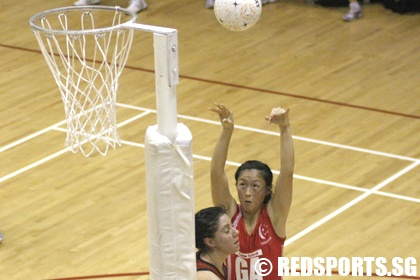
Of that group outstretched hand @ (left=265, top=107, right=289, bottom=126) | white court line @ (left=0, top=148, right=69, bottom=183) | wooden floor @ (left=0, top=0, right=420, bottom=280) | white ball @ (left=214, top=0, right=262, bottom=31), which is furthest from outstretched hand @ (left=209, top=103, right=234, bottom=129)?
white court line @ (left=0, top=148, right=69, bottom=183)

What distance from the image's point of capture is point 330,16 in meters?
14.1

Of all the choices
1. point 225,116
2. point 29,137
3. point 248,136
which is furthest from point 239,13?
point 29,137

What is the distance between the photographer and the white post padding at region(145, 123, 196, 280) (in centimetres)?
482

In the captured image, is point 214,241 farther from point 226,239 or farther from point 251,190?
point 251,190

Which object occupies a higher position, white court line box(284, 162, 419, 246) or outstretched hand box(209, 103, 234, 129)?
outstretched hand box(209, 103, 234, 129)

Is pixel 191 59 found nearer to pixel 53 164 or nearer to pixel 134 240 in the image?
pixel 53 164

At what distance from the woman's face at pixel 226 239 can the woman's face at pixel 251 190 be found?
1.45 feet

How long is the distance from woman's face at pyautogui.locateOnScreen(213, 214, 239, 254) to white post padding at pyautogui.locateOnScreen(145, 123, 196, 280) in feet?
1.19

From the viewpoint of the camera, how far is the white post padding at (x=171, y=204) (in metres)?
4.82

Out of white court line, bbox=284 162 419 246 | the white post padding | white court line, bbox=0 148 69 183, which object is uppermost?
the white post padding

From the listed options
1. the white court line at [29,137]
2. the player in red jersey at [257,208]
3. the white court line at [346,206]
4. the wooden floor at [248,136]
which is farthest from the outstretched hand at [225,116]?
the white court line at [29,137]

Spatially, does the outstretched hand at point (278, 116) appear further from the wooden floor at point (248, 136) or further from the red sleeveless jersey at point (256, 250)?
the wooden floor at point (248, 136)

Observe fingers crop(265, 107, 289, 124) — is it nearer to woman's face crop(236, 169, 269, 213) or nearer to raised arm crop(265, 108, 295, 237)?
raised arm crop(265, 108, 295, 237)

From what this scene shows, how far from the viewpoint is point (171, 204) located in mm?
4852
